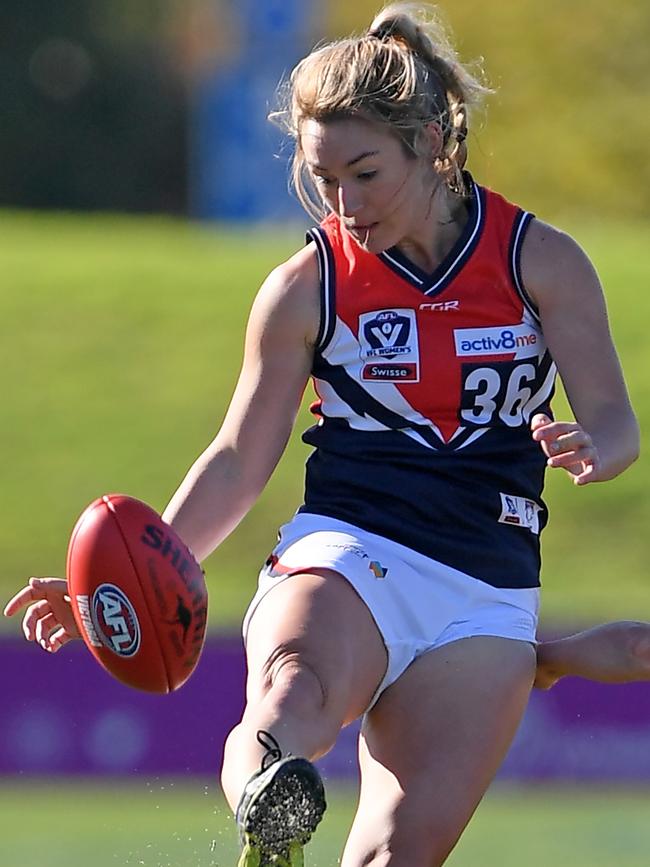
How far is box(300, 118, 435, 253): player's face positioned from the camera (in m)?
3.66

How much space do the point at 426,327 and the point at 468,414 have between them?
19 cm

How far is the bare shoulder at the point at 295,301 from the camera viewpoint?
12.5 ft

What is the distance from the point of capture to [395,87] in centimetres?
373

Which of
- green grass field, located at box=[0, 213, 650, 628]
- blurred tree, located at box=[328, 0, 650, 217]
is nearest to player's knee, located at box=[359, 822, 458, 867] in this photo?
green grass field, located at box=[0, 213, 650, 628]

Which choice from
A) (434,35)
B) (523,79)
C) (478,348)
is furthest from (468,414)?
(523,79)

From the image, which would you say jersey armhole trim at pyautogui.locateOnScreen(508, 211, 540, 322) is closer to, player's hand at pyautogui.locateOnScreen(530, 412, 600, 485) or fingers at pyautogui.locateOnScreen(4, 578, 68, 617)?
player's hand at pyautogui.locateOnScreen(530, 412, 600, 485)

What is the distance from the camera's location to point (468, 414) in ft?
12.5

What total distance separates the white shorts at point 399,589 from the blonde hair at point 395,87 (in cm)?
73

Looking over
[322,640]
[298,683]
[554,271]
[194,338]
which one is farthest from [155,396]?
[298,683]

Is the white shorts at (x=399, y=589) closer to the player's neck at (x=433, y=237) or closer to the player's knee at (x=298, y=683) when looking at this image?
the player's knee at (x=298, y=683)

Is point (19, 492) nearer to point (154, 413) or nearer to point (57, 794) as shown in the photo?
point (154, 413)

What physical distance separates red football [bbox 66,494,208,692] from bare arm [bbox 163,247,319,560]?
239 millimetres

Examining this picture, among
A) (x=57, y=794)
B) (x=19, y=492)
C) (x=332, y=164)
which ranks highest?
(x=332, y=164)

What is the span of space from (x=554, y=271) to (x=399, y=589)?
70 cm
